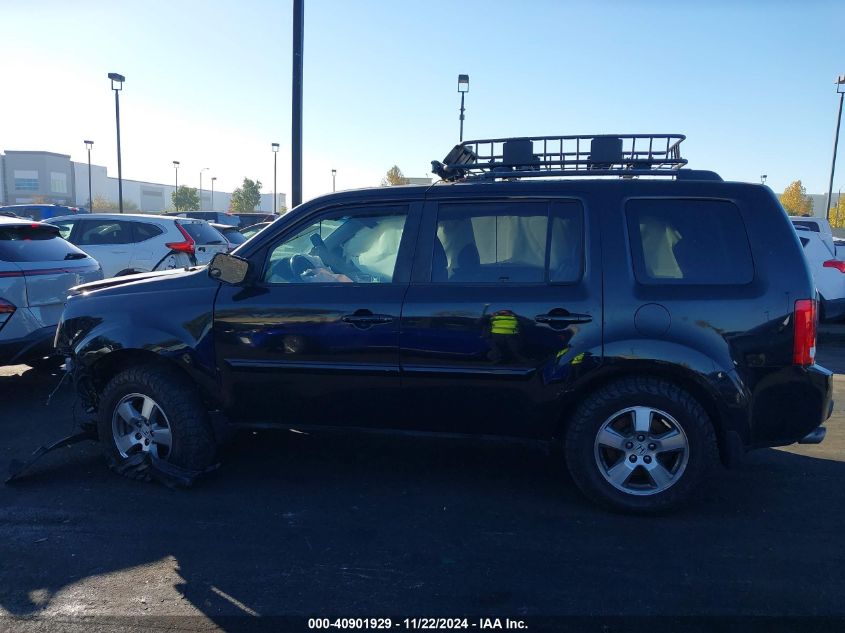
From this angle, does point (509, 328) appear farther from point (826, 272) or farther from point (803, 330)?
point (826, 272)

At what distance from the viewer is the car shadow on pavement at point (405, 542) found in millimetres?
3168

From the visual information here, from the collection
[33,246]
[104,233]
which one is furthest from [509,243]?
[104,233]

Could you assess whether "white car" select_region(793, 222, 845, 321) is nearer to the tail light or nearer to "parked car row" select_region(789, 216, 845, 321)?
"parked car row" select_region(789, 216, 845, 321)

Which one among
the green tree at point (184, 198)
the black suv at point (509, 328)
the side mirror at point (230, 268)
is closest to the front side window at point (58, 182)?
the green tree at point (184, 198)

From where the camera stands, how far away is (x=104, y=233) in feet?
37.1

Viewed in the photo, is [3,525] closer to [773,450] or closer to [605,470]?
[605,470]

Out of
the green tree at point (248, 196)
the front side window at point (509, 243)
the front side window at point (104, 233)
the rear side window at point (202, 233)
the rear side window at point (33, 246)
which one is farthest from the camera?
the green tree at point (248, 196)

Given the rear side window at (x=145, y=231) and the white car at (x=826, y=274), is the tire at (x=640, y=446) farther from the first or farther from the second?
the rear side window at (x=145, y=231)

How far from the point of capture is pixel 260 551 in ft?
11.9

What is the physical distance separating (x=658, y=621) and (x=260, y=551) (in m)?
1.95

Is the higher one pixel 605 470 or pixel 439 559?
pixel 605 470

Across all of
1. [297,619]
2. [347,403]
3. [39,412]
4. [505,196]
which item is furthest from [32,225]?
[297,619]

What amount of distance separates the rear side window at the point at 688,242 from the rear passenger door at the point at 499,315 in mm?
286

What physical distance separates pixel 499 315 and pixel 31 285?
4542mm
